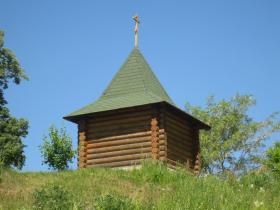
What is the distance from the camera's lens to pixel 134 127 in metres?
Result: 24.2

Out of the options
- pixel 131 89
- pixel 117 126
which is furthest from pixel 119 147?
pixel 131 89

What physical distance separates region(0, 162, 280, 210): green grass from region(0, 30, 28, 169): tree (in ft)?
36.1

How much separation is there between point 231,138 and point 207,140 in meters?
1.70

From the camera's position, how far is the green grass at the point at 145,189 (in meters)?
12.3

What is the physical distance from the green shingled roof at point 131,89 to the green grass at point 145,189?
381 cm

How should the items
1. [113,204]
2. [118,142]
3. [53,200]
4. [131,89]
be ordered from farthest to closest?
[131,89] → [118,142] → [53,200] → [113,204]

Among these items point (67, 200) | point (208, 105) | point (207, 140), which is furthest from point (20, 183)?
point (208, 105)

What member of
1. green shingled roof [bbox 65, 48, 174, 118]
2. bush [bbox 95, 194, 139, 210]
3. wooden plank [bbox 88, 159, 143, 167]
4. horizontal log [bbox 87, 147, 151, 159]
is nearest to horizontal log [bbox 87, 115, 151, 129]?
green shingled roof [bbox 65, 48, 174, 118]

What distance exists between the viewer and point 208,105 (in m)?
43.6

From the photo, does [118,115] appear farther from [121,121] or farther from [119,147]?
[119,147]

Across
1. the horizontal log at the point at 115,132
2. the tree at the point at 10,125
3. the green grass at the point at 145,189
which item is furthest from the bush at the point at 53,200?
the tree at the point at 10,125

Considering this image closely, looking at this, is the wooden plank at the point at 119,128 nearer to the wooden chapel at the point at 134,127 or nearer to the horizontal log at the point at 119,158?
the wooden chapel at the point at 134,127

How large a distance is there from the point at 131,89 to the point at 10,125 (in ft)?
31.8

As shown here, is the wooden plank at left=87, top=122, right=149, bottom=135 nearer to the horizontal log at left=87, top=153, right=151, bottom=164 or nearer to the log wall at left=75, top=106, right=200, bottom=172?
the log wall at left=75, top=106, right=200, bottom=172
